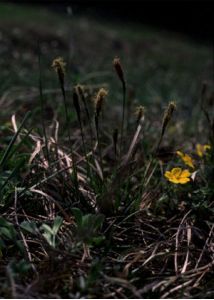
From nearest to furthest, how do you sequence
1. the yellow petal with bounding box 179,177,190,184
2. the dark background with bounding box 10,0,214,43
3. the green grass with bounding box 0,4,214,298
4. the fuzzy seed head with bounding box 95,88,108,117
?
the green grass with bounding box 0,4,214,298 < the fuzzy seed head with bounding box 95,88,108,117 < the yellow petal with bounding box 179,177,190,184 < the dark background with bounding box 10,0,214,43

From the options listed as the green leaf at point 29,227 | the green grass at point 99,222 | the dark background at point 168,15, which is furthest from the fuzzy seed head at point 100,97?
the dark background at point 168,15

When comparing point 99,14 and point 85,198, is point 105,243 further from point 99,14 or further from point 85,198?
point 99,14

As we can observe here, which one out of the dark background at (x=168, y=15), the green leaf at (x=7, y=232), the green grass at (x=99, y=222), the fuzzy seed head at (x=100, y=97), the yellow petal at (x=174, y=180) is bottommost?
the dark background at (x=168, y=15)

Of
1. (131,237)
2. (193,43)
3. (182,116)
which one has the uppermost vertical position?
(131,237)

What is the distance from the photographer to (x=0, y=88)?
3.33 metres

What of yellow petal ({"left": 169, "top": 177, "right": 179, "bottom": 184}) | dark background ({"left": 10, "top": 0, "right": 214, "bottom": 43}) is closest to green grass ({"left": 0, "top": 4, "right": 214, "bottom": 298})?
yellow petal ({"left": 169, "top": 177, "right": 179, "bottom": 184})

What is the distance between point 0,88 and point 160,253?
Answer: 6.83 ft

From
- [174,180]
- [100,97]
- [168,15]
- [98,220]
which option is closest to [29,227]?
[98,220]

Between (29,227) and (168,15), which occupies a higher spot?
(29,227)

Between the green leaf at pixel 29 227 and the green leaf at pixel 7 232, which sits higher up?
the green leaf at pixel 7 232

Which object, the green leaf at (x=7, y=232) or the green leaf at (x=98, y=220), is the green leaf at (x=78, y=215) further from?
the green leaf at (x=7, y=232)

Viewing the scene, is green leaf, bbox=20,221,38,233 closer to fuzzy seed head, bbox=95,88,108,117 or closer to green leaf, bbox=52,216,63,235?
green leaf, bbox=52,216,63,235

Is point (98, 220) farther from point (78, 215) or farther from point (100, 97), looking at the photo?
point (100, 97)

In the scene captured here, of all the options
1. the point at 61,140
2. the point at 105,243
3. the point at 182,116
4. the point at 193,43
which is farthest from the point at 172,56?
the point at 105,243
